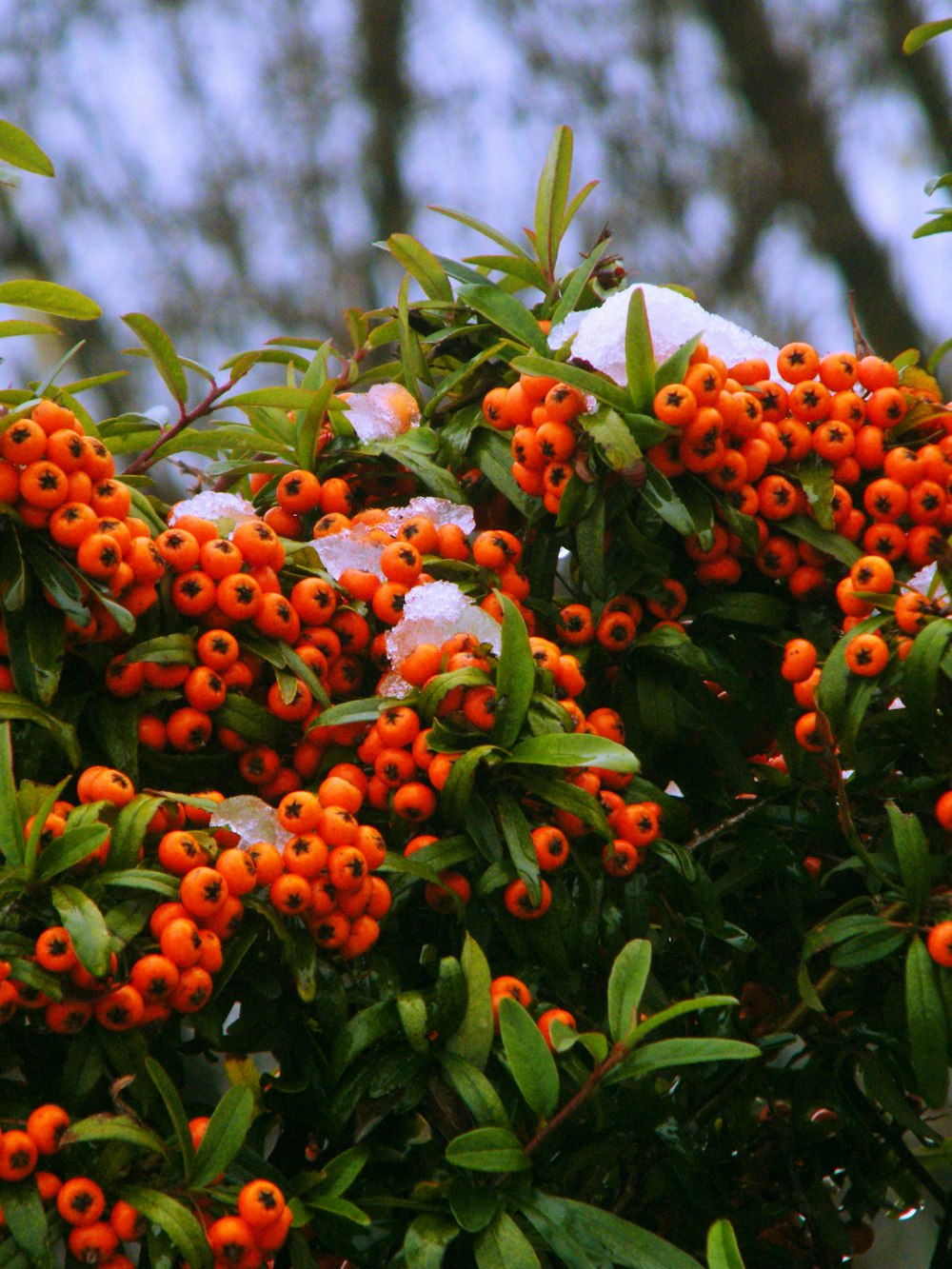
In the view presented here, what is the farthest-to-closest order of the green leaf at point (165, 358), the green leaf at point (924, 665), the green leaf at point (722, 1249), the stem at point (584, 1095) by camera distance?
the green leaf at point (165, 358) < the green leaf at point (924, 665) < the stem at point (584, 1095) < the green leaf at point (722, 1249)

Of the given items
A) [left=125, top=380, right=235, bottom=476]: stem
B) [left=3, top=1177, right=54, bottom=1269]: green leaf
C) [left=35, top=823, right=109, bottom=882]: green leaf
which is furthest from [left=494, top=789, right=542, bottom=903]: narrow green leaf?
[left=125, top=380, right=235, bottom=476]: stem

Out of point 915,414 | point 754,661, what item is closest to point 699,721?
point 754,661

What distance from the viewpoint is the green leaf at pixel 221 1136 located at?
102cm

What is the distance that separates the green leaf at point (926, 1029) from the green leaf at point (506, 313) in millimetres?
787

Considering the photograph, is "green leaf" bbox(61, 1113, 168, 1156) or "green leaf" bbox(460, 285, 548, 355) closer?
"green leaf" bbox(61, 1113, 168, 1156)

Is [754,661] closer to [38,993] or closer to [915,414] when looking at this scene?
[915,414]

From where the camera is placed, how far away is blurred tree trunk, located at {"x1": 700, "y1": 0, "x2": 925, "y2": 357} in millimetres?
4508

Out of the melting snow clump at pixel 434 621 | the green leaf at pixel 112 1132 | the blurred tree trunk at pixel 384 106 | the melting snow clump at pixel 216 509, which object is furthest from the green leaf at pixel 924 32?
the blurred tree trunk at pixel 384 106

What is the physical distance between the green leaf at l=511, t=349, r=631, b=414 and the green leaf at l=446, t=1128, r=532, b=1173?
0.72 metres

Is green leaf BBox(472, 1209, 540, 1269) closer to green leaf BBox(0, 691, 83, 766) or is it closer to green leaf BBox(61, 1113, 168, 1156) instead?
green leaf BBox(61, 1113, 168, 1156)

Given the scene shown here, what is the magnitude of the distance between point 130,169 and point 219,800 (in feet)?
14.8

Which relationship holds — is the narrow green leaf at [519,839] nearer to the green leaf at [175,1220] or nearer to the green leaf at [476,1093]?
the green leaf at [476,1093]

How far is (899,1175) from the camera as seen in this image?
4.99ft

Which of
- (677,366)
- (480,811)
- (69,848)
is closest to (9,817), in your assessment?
(69,848)
